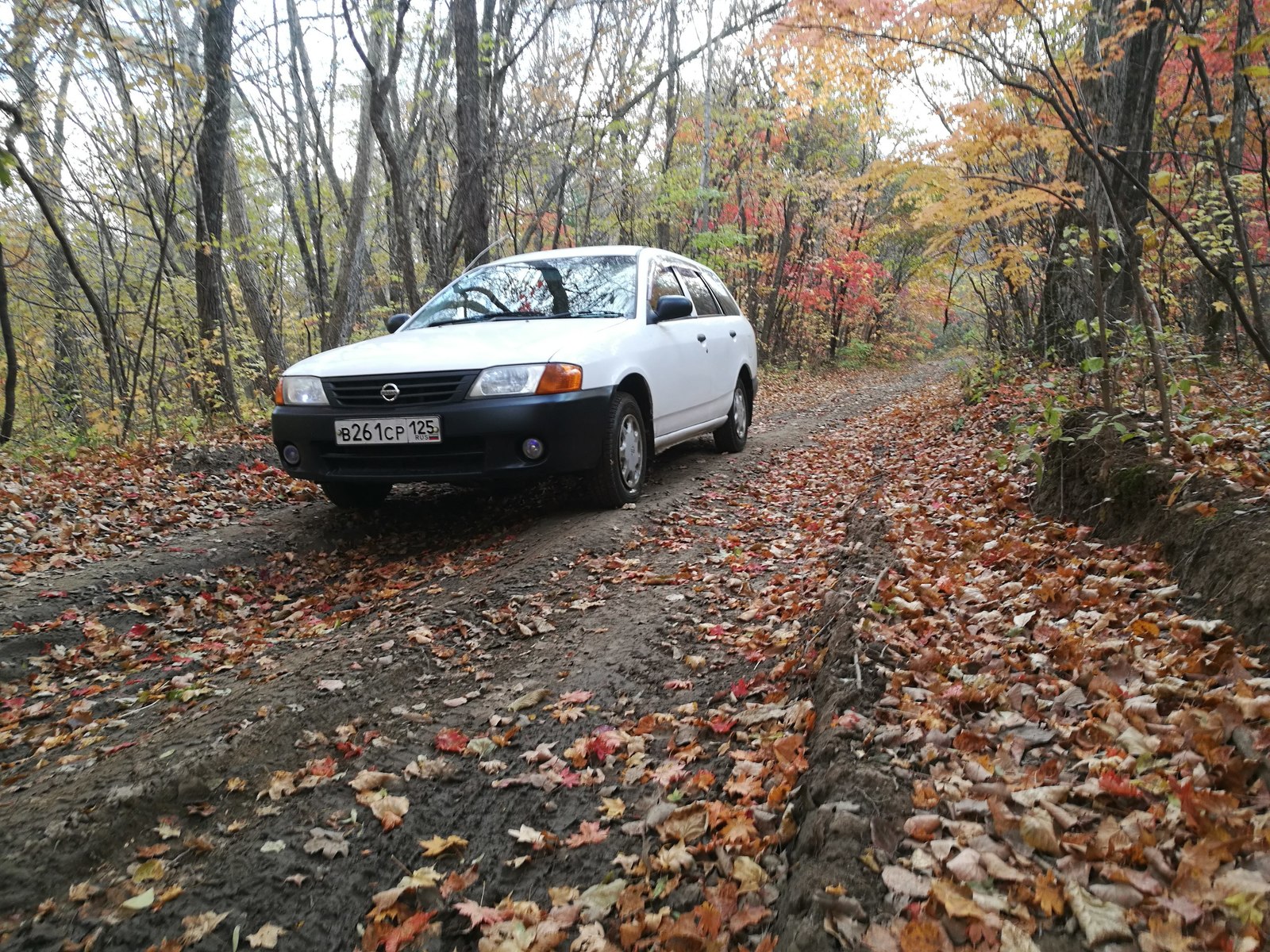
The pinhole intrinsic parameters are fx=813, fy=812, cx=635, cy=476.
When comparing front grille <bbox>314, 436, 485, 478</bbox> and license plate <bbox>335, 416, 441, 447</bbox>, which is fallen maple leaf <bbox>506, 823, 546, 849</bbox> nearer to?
front grille <bbox>314, 436, 485, 478</bbox>

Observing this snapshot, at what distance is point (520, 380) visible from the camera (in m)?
4.62

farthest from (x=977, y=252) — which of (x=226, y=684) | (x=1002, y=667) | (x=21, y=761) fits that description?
Result: (x=21, y=761)

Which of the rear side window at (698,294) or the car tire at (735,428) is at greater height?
the rear side window at (698,294)

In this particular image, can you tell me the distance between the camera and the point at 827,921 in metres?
1.73

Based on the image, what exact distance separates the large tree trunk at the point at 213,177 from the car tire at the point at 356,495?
4934mm

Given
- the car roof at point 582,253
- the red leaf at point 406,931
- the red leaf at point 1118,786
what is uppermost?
the car roof at point 582,253

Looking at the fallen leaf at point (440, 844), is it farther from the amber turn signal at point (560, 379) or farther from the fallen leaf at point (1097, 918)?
the amber turn signal at point (560, 379)

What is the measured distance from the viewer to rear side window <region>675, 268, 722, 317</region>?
710 cm

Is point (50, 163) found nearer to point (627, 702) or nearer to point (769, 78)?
point (627, 702)

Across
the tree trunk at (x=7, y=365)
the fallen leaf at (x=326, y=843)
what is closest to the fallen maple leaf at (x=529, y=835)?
the fallen leaf at (x=326, y=843)

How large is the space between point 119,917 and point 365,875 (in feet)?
1.80

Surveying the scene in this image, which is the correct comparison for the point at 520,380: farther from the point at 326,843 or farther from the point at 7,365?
the point at 7,365

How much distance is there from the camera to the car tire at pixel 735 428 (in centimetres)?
795

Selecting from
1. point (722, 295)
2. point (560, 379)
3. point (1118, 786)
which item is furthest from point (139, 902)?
point (722, 295)
